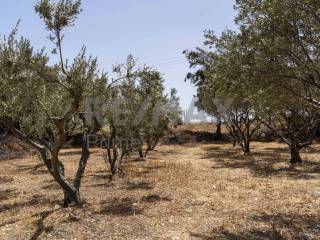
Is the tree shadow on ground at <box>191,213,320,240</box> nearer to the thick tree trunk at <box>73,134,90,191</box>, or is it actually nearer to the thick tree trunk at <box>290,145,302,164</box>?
the thick tree trunk at <box>73,134,90,191</box>

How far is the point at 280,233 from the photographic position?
14.0m

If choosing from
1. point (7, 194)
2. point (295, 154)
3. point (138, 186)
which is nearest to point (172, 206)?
point (138, 186)

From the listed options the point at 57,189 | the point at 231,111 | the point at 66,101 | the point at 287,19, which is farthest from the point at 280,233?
the point at 231,111

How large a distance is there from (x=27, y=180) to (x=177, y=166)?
11.3m

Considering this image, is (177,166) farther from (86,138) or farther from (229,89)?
(229,89)

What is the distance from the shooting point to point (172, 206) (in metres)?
17.9

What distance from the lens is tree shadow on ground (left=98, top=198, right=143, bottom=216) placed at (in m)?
16.7

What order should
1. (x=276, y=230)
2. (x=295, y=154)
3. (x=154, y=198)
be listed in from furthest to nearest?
1. (x=295, y=154)
2. (x=154, y=198)
3. (x=276, y=230)

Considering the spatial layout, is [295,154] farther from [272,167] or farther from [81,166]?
[81,166]

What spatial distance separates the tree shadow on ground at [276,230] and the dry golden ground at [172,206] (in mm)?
32

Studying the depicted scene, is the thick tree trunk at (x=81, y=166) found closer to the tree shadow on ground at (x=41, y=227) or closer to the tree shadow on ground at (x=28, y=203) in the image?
the tree shadow on ground at (x=41, y=227)

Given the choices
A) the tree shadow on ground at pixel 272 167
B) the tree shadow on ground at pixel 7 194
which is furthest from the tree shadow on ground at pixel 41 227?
the tree shadow on ground at pixel 272 167

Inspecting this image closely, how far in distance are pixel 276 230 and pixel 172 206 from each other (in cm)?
496

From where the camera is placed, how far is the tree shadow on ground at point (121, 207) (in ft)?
54.6
